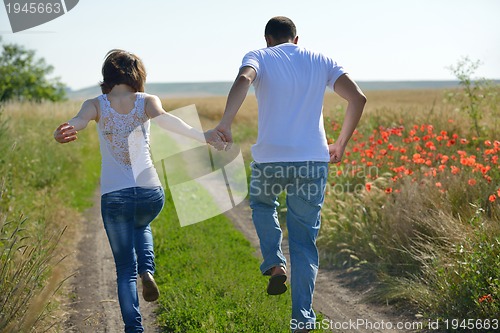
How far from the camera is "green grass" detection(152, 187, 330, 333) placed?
19.9 ft

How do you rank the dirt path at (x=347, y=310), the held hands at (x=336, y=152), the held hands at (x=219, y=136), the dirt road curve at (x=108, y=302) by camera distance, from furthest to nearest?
the dirt road curve at (x=108, y=302) < the dirt path at (x=347, y=310) < the held hands at (x=336, y=152) < the held hands at (x=219, y=136)

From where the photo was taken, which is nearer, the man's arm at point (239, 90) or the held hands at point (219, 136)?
the man's arm at point (239, 90)

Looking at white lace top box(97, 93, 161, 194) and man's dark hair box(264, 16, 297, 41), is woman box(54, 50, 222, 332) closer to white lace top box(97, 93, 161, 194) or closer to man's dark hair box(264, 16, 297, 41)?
white lace top box(97, 93, 161, 194)

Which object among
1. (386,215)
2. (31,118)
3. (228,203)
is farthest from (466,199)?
(31,118)

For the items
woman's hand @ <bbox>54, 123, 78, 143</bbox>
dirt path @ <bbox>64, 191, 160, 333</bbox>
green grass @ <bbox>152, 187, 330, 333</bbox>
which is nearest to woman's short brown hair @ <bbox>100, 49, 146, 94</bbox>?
woman's hand @ <bbox>54, 123, 78, 143</bbox>

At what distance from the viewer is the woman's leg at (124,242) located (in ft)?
16.6

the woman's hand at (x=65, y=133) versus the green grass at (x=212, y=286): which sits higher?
the woman's hand at (x=65, y=133)

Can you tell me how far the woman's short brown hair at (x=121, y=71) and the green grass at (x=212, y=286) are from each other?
83.4 inches

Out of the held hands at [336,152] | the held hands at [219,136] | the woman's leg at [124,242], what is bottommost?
the woman's leg at [124,242]

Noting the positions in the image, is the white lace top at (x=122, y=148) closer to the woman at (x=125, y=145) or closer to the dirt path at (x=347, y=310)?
the woman at (x=125, y=145)

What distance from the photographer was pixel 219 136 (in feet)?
17.0

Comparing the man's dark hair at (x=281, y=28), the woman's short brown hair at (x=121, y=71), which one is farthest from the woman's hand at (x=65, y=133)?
the man's dark hair at (x=281, y=28)

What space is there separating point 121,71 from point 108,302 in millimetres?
3217

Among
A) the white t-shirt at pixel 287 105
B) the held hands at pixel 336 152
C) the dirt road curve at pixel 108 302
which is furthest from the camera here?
the dirt road curve at pixel 108 302
